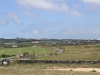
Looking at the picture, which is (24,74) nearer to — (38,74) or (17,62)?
(38,74)

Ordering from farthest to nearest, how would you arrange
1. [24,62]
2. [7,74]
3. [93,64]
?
[24,62]
[93,64]
[7,74]

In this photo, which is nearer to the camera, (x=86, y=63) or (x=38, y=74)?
(x=38, y=74)

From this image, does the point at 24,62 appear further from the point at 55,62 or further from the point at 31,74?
the point at 31,74

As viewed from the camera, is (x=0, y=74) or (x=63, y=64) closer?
(x=0, y=74)

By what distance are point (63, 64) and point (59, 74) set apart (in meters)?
12.8

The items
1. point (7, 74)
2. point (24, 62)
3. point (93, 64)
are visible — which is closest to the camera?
point (7, 74)

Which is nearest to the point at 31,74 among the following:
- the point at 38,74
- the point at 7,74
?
the point at 38,74

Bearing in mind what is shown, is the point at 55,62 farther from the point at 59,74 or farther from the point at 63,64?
the point at 59,74

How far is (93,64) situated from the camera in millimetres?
32969

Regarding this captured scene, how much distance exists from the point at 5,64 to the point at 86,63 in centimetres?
1006

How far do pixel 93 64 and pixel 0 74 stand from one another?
49.3 feet

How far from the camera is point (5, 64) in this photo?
113 ft

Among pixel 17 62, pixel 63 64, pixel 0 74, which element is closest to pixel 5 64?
pixel 17 62

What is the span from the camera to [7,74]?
20.8m
